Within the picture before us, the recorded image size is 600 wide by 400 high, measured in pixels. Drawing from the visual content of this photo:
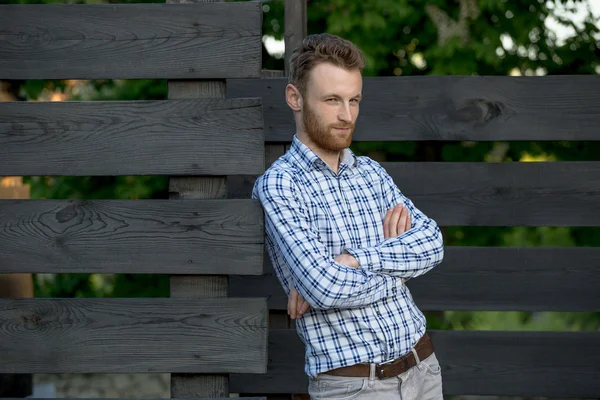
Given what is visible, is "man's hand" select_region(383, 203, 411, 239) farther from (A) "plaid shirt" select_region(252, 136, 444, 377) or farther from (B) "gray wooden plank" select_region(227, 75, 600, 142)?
(B) "gray wooden plank" select_region(227, 75, 600, 142)

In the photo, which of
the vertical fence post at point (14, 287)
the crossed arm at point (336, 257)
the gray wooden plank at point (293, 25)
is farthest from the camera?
the vertical fence post at point (14, 287)

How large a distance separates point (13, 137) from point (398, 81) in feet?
5.27

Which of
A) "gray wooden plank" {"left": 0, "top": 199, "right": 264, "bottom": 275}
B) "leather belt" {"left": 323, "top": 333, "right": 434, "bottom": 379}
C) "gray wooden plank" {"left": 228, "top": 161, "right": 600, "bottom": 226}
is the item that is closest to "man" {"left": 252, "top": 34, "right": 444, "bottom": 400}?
"leather belt" {"left": 323, "top": 333, "right": 434, "bottom": 379}

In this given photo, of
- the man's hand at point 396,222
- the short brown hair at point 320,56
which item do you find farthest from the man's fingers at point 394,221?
the short brown hair at point 320,56

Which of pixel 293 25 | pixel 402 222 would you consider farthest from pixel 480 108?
pixel 402 222

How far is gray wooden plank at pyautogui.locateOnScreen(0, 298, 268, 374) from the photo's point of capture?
3.28m

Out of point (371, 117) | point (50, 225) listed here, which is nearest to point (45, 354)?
point (50, 225)

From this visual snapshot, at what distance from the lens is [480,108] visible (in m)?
3.79

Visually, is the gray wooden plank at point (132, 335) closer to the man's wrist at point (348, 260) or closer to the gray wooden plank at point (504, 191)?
the man's wrist at point (348, 260)

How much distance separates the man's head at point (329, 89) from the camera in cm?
289

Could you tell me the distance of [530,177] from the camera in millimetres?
3807

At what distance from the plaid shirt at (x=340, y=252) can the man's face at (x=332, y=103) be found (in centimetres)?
9

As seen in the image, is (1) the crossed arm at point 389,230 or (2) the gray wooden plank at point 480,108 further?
(2) the gray wooden plank at point 480,108

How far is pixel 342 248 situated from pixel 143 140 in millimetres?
900
